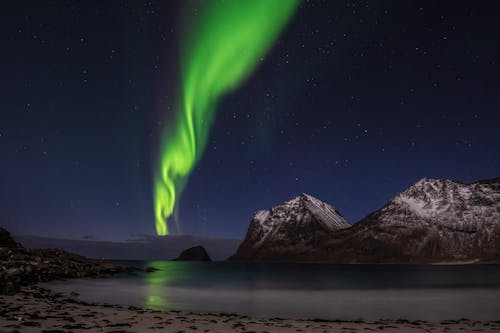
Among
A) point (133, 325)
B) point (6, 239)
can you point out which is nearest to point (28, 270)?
point (6, 239)

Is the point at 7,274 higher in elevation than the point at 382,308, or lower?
higher

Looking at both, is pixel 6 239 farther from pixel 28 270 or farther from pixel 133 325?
pixel 133 325

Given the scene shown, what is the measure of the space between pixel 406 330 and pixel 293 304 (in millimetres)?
17022

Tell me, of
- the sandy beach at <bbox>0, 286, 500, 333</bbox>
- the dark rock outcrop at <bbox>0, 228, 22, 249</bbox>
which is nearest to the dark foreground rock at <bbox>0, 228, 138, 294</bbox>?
the dark rock outcrop at <bbox>0, 228, 22, 249</bbox>

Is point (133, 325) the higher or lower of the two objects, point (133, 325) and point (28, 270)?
the lower

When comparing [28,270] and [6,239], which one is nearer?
[28,270]

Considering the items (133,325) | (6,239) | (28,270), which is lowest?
(133,325)

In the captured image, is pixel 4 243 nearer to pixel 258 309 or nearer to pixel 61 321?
pixel 258 309

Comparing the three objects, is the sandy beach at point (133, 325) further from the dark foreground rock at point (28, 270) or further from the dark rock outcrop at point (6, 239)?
the dark rock outcrop at point (6, 239)

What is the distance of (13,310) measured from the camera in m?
22.5

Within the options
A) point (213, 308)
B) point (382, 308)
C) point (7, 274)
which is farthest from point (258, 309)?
point (7, 274)

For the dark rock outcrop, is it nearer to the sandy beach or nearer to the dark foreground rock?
the dark foreground rock

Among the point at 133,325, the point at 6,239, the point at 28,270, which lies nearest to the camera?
the point at 133,325

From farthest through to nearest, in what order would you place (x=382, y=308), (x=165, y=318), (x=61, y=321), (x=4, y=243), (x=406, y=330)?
(x=4, y=243) < (x=382, y=308) < (x=165, y=318) < (x=406, y=330) < (x=61, y=321)
